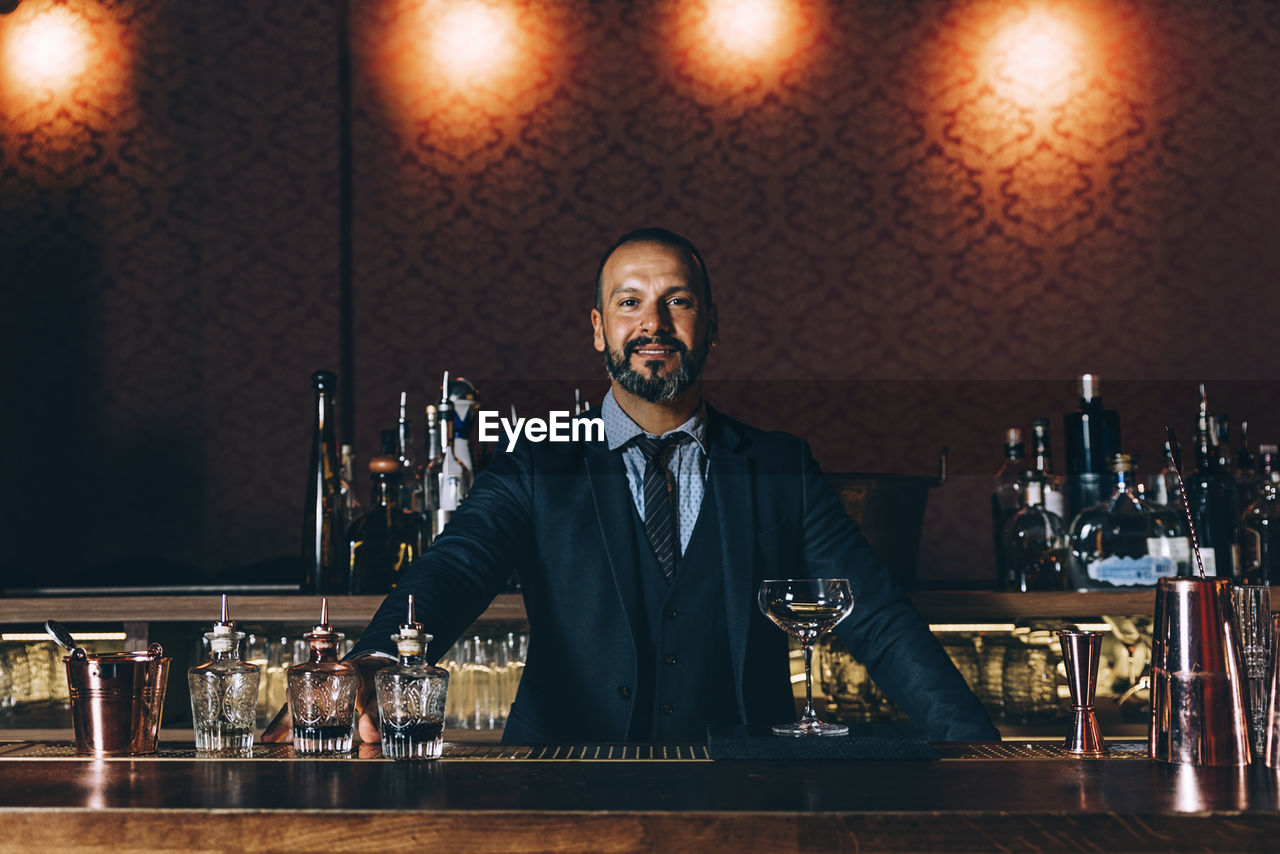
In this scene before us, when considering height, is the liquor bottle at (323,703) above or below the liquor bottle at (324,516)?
below

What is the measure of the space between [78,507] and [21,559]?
0.66 ft

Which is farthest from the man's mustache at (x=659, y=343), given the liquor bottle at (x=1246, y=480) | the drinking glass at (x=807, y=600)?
the liquor bottle at (x=1246, y=480)

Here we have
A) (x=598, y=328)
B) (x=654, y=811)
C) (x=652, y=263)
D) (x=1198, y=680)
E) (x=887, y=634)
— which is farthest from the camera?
(x=598, y=328)

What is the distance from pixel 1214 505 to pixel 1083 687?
1192mm

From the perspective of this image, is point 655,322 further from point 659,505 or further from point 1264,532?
point 1264,532

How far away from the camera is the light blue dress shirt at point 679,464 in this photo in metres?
1.94

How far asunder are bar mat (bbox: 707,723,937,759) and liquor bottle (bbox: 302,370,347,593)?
122cm

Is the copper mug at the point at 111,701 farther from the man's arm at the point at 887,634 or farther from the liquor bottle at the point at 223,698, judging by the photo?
the man's arm at the point at 887,634

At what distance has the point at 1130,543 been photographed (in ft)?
6.94

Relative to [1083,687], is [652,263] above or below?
above

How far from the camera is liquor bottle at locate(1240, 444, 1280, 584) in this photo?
2.23 m

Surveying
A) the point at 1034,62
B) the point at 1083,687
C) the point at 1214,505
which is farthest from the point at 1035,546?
the point at 1034,62

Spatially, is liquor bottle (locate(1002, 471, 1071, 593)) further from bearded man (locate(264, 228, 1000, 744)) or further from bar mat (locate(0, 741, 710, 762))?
bar mat (locate(0, 741, 710, 762))

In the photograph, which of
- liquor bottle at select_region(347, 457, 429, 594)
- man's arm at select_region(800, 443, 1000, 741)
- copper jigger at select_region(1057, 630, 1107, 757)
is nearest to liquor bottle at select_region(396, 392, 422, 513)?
liquor bottle at select_region(347, 457, 429, 594)
